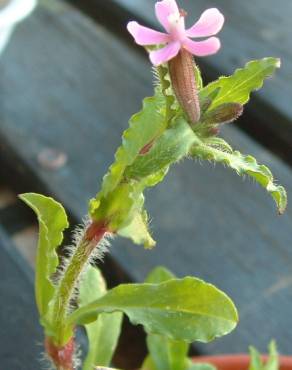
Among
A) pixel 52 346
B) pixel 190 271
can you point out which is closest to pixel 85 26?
pixel 190 271

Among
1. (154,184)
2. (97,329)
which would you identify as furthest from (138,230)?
(97,329)

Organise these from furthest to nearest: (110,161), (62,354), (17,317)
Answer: (110,161) → (17,317) → (62,354)

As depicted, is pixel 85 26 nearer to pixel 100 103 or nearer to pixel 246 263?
pixel 100 103

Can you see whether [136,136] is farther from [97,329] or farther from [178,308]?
[97,329]

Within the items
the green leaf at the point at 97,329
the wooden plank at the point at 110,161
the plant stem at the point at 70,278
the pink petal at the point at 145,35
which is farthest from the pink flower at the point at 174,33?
the wooden plank at the point at 110,161

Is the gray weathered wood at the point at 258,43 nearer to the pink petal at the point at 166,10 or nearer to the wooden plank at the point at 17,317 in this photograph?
the wooden plank at the point at 17,317

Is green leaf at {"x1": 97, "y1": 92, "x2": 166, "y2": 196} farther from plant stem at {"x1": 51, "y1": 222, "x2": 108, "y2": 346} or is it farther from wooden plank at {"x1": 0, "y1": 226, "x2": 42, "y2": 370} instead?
wooden plank at {"x1": 0, "y1": 226, "x2": 42, "y2": 370}

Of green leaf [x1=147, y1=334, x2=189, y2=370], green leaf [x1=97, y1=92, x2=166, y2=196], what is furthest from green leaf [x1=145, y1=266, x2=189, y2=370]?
green leaf [x1=97, y1=92, x2=166, y2=196]
